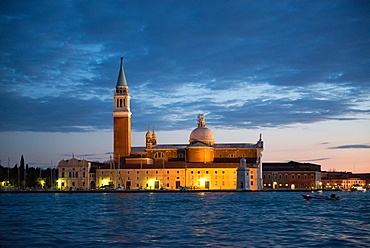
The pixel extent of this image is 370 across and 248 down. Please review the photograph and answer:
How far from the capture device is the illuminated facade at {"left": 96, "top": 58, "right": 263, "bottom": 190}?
82500 millimetres

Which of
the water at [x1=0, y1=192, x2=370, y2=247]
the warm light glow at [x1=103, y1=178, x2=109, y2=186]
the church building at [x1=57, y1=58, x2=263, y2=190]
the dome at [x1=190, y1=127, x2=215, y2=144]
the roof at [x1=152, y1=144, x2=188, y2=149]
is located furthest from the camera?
the roof at [x1=152, y1=144, x2=188, y2=149]

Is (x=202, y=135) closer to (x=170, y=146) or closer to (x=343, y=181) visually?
(x=170, y=146)

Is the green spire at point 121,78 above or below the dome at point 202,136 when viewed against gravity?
above

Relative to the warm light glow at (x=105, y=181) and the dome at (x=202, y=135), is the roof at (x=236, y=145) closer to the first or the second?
the dome at (x=202, y=135)

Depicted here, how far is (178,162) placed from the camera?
84250mm

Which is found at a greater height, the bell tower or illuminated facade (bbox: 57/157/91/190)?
the bell tower

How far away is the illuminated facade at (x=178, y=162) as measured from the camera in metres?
82.5

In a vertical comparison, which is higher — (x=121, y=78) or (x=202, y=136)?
(x=121, y=78)

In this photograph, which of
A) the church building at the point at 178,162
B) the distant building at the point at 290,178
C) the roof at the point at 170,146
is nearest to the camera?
the church building at the point at 178,162

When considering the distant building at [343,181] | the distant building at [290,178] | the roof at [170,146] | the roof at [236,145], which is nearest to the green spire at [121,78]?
the roof at [170,146]

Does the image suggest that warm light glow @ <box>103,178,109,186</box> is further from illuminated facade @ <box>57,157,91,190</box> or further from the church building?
illuminated facade @ <box>57,157,91,190</box>

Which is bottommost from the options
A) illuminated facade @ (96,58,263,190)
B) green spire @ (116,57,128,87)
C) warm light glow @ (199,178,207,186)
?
warm light glow @ (199,178,207,186)

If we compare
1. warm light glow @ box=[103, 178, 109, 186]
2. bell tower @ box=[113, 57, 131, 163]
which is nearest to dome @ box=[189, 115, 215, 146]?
bell tower @ box=[113, 57, 131, 163]

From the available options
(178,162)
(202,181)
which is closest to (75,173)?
(178,162)
